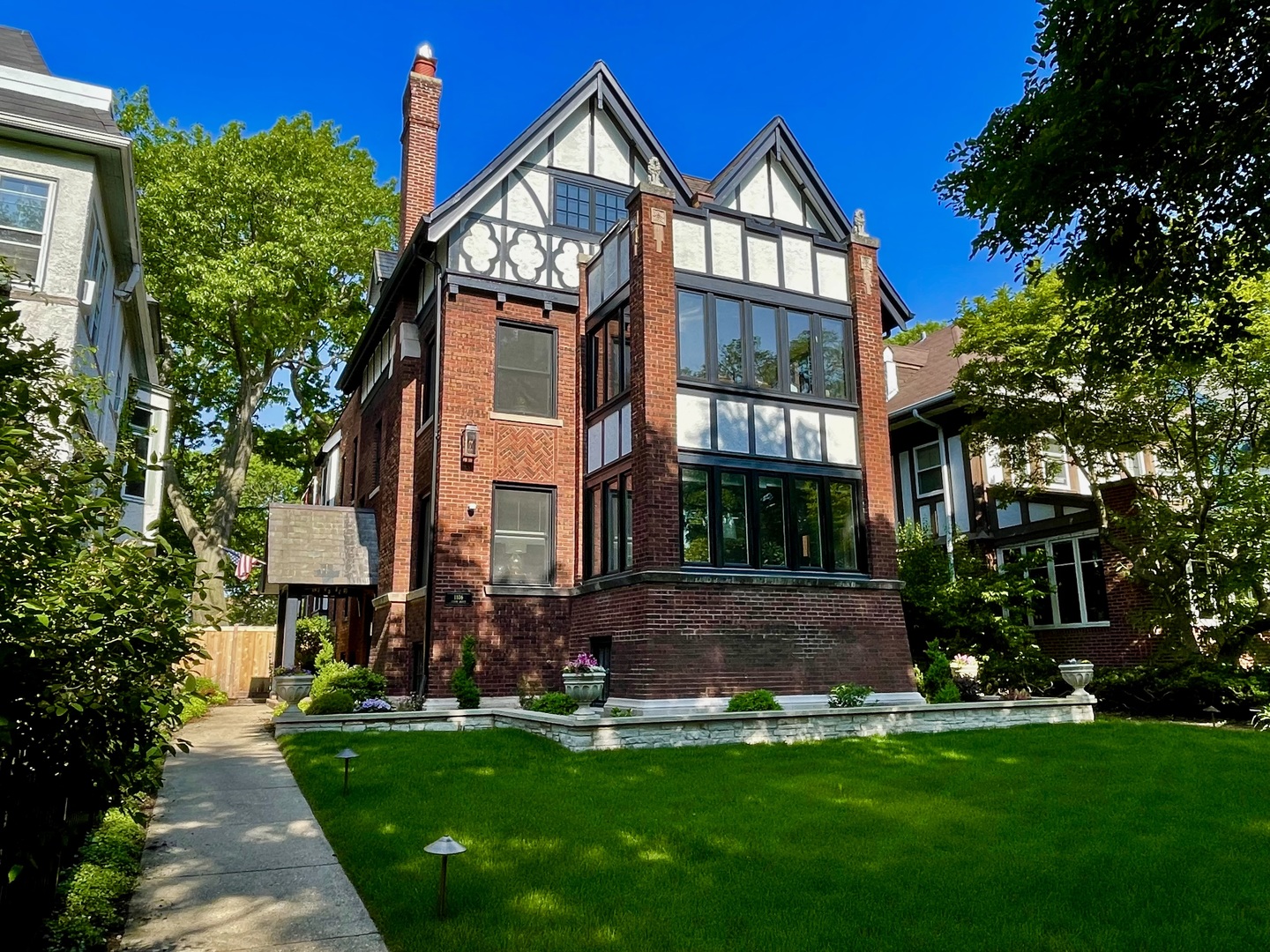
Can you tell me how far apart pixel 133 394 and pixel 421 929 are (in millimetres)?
19820

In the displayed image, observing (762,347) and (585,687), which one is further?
(762,347)

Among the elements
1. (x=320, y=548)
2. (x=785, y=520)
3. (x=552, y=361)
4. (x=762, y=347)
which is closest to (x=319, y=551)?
(x=320, y=548)

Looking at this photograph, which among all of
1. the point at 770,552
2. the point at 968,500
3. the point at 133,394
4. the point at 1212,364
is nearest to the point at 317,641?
the point at 133,394

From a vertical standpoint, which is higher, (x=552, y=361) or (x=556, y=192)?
(x=556, y=192)

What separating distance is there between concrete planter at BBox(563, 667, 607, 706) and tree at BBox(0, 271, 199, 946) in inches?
315

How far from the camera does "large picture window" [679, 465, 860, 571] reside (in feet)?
48.3

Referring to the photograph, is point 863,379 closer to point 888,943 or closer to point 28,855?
point 888,943

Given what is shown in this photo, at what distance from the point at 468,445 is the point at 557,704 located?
518 cm

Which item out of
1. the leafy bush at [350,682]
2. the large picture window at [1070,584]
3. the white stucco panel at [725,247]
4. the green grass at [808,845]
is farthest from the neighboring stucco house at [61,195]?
the large picture window at [1070,584]

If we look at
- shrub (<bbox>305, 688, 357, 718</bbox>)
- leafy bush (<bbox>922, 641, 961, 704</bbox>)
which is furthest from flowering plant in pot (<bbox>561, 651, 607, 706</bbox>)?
leafy bush (<bbox>922, 641, 961, 704</bbox>)

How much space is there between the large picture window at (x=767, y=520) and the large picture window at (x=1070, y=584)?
18.7 feet

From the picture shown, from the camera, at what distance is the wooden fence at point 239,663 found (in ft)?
78.3

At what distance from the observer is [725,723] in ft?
40.0

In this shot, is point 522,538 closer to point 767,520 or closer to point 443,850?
point 767,520
